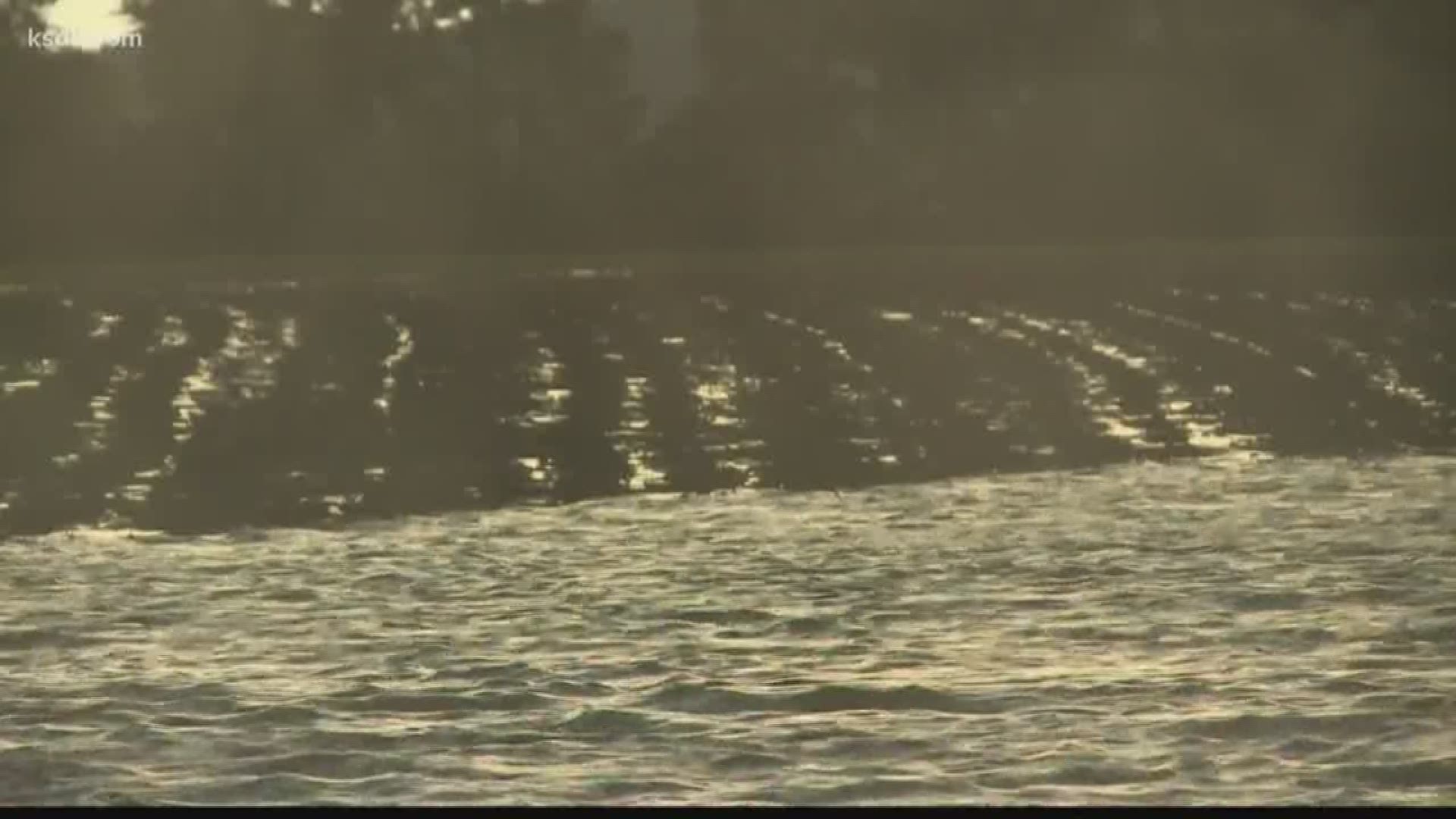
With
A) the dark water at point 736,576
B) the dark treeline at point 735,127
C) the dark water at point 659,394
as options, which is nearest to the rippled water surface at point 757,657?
the dark water at point 736,576

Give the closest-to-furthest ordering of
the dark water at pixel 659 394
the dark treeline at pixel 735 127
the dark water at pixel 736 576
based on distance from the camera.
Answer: the dark water at pixel 736 576, the dark water at pixel 659 394, the dark treeline at pixel 735 127

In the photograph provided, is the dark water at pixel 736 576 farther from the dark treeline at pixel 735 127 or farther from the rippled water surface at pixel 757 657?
the dark treeline at pixel 735 127

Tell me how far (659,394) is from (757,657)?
1233 centimetres

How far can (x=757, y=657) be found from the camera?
9695 millimetres

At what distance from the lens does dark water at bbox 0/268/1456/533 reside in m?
16.3

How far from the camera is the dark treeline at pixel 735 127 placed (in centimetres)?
5356

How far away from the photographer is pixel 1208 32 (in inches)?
2297

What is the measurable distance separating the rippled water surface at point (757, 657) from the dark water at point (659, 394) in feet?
6.73

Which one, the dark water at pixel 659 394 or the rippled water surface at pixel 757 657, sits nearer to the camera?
the rippled water surface at pixel 757 657

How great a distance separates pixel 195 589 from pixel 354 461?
18.3 feet

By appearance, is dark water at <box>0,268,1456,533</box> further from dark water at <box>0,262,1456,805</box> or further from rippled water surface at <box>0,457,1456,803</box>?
rippled water surface at <box>0,457,1456,803</box>

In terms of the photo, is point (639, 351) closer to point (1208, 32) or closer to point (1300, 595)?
point (1300, 595)

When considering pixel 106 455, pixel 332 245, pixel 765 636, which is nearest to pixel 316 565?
pixel 765 636

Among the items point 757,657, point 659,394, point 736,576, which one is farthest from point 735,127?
point 757,657
